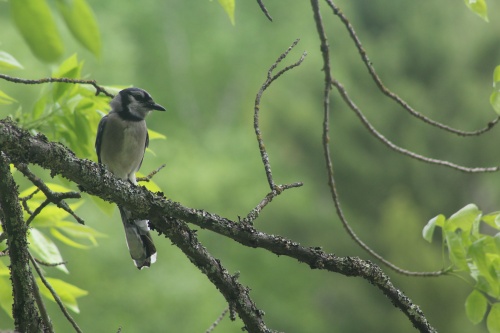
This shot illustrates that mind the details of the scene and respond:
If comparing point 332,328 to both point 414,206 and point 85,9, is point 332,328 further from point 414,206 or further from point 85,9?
point 85,9

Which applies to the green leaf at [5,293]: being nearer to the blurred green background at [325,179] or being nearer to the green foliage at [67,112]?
the green foliage at [67,112]

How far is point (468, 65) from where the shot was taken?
16109 mm

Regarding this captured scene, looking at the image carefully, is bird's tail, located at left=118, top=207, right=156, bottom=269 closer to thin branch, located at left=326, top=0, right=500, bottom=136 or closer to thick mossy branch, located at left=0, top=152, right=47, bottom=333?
thick mossy branch, located at left=0, top=152, right=47, bottom=333

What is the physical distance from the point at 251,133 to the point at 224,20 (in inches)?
224

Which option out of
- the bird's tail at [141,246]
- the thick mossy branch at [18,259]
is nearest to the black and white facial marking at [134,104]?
the bird's tail at [141,246]

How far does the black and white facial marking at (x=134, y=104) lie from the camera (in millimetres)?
3689


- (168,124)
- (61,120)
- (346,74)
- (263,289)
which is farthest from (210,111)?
(61,120)

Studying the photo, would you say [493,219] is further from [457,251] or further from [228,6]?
[228,6]

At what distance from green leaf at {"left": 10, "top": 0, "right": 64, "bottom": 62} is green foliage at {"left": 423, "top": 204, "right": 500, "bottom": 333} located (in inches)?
48.8

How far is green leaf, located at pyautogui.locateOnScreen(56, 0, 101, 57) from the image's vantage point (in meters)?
0.66

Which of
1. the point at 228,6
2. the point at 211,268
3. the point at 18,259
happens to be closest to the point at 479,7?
the point at 228,6

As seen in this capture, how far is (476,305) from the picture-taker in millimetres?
1777

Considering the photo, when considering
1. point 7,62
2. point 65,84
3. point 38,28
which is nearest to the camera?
point 38,28

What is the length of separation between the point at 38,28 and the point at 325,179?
16052 mm
